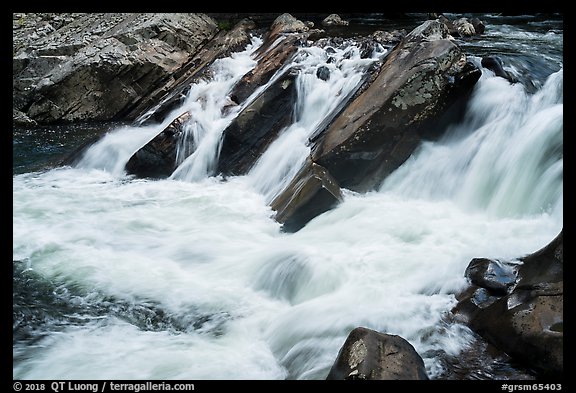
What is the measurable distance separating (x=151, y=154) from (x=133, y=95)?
4.56m

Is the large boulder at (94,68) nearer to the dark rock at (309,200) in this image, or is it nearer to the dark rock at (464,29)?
the dark rock at (464,29)

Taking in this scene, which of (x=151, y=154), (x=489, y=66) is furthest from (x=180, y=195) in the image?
(x=489, y=66)

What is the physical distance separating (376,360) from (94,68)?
1230cm

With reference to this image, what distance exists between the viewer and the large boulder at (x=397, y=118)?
740 centimetres

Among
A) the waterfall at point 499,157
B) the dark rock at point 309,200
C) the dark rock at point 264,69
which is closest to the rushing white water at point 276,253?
the waterfall at point 499,157

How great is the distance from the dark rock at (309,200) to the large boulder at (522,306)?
2526mm

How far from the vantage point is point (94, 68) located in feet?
42.9

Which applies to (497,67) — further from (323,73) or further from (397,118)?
(323,73)

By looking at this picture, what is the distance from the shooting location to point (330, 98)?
366 inches

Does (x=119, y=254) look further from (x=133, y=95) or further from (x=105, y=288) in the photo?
(x=133, y=95)

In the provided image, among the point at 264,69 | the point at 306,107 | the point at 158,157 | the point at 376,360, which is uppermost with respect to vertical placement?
the point at 264,69

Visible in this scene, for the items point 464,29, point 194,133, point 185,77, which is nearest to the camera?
point 194,133

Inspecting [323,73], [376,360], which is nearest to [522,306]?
[376,360]
